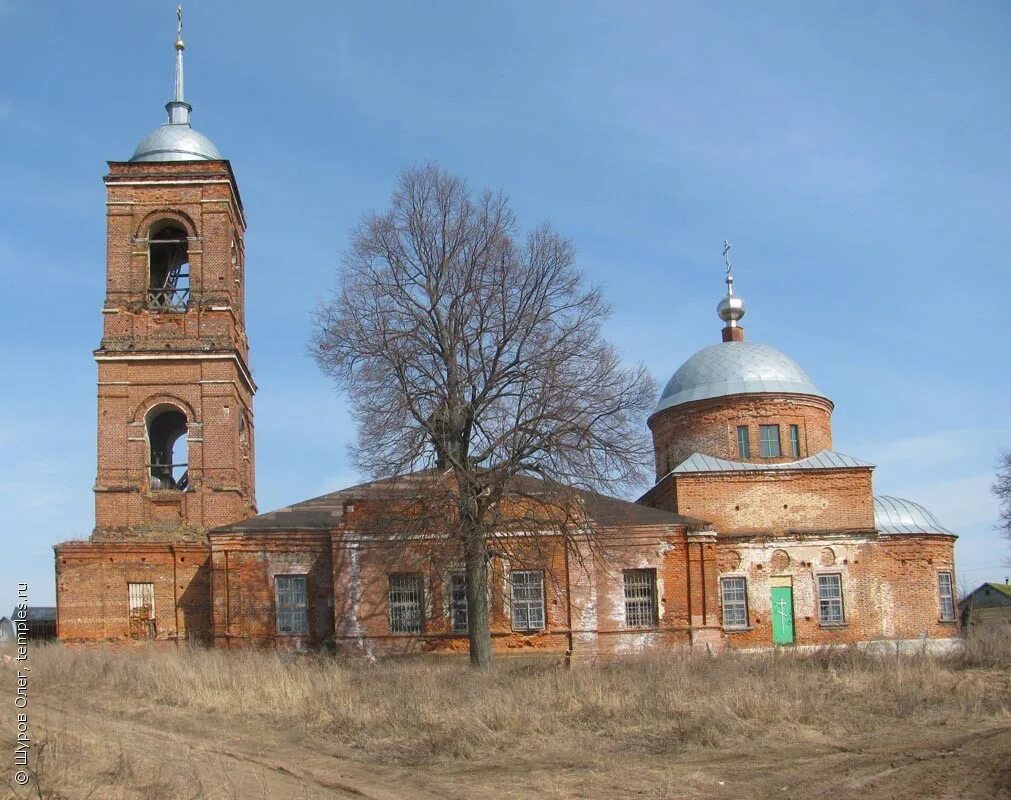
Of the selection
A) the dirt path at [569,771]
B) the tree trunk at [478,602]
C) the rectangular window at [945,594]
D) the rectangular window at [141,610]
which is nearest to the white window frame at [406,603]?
the tree trunk at [478,602]

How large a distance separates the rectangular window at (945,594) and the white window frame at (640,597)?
8545mm

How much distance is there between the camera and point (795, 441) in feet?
103

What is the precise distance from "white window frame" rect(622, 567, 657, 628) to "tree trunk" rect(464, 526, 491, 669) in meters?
5.39

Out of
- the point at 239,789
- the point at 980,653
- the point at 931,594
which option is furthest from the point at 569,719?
the point at 931,594

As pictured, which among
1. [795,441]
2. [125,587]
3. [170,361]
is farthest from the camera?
[795,441]

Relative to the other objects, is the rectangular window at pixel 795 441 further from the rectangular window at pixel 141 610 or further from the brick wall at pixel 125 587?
the rectangular window at pixel 141 610

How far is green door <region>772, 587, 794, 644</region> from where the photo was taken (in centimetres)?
2823

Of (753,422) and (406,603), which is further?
(753,422)

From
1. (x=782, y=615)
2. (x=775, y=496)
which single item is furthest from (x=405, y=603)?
(x=775, y=496)

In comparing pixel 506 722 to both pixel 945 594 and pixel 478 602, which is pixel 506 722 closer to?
pixel 478 602

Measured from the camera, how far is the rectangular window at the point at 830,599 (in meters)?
28.4

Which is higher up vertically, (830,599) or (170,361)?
(170,361)

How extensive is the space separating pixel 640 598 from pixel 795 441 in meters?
7.61

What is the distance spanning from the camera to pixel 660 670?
17.5m
